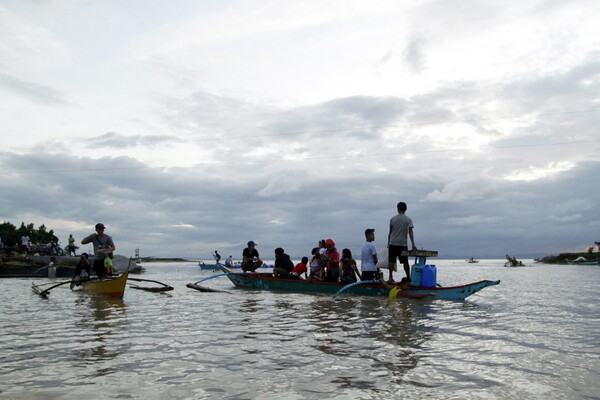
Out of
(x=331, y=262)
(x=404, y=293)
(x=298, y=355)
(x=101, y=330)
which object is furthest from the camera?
(x=331, y=262)

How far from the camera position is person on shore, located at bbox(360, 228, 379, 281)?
1530 cm

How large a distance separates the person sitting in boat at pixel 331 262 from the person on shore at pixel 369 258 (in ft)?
4.84

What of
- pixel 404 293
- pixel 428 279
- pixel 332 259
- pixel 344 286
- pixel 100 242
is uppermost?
pixel 100 242

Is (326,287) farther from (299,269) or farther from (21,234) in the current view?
(21,234)

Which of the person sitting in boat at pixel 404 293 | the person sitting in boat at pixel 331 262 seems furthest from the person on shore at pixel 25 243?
the person sitting in boat at pixel 404 293

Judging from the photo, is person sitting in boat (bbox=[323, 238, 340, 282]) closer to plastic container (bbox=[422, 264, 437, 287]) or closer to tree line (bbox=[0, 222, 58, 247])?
plastic container (bbox=[422, 264, 437, 287])

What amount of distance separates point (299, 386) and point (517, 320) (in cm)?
778

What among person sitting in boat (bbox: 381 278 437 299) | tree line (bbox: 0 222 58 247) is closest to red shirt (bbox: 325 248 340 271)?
person sitting in boat (bbox: 381 278 437 299)

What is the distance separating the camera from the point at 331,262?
17281 millimetres

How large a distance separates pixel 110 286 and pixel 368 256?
344 inches

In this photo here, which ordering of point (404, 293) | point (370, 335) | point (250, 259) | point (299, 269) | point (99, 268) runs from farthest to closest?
point (250, 259) < point (299, 269) < point (99, 268) < point (404, 293) < point (370, 335)

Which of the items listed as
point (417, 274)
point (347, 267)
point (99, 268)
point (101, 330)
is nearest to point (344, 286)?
point (347, 267)

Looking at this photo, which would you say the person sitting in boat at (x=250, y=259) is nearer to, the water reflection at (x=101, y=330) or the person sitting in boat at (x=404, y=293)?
the water reflection at (x=101, y=330)

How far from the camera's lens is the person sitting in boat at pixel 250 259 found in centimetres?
2139
